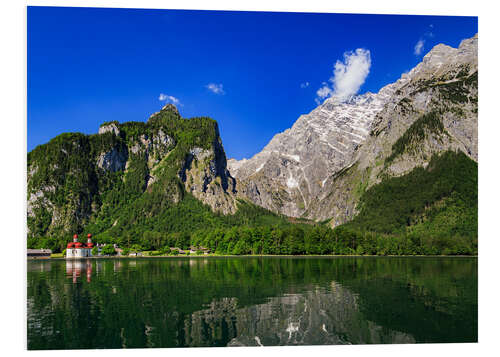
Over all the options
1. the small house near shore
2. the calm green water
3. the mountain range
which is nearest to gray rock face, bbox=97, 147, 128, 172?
the mountain range

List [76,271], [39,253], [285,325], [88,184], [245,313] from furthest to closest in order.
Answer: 1. [88,184]
2. [39,253]
3. [76,271]
4. [245,313]
5. [285,325]

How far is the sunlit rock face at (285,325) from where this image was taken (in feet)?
66.5

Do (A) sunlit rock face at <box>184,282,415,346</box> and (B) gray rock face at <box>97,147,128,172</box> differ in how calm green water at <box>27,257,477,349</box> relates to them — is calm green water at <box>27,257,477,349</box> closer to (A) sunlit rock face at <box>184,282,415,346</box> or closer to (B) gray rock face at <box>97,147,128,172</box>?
(A) sunlit rock face at <box>184,282,415,346</box>

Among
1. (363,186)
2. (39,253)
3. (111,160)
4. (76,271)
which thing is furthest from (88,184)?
(76,271)

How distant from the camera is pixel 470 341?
69.8ft

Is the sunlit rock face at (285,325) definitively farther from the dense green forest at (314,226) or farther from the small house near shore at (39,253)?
the small house near shore at (39,253)

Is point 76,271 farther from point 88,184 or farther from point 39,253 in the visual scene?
point 88,184

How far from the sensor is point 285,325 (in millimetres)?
22344

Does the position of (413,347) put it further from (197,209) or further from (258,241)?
(197,209)

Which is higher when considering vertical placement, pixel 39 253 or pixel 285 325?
pixel 285 325

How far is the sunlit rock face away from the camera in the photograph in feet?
66.5

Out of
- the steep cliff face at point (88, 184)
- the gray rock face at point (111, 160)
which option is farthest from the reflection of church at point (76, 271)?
the gray rock face at point (111, 160)
